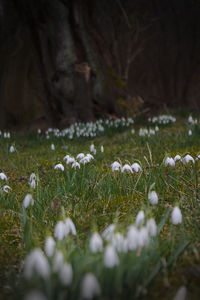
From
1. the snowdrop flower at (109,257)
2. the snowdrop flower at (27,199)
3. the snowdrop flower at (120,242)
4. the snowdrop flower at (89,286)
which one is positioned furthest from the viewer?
the snowdrop flower at (27,199)

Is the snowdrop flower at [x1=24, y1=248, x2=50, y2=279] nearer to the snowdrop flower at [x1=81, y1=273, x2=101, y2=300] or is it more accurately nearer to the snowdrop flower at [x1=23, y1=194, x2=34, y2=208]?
the snowdrop flower at [x1=81, y1=273, x2=101, y2=300]

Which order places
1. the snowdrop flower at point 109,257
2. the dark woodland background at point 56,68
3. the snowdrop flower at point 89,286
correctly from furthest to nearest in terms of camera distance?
the dark woodland background at point 56,68 < the snowdrop flower at point 109,257 < the snowdrop flower at point 89,286

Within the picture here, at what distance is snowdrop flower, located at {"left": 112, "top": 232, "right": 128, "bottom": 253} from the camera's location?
1257 mm

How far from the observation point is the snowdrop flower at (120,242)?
126cm

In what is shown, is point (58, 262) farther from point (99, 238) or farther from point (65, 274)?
point (99, 238)

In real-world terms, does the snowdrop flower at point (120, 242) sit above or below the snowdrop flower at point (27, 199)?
below

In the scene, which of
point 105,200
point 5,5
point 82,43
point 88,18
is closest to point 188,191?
point 105,200

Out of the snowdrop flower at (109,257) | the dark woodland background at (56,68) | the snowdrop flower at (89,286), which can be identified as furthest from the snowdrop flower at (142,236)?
the dark woodland background at (56,68)

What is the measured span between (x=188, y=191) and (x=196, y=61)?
12.1m

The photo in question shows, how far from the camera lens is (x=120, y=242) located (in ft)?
4.18

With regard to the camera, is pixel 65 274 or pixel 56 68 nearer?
pixel 65 274

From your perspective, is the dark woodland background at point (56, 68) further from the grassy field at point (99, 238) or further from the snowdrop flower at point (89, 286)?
the snowdrop flower at point (89, 286)

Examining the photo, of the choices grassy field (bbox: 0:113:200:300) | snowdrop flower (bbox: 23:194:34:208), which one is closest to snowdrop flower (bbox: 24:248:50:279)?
grassy field (bbox: 0:113:200:300)

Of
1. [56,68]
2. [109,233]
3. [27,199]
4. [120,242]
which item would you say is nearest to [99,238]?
[120,242]
